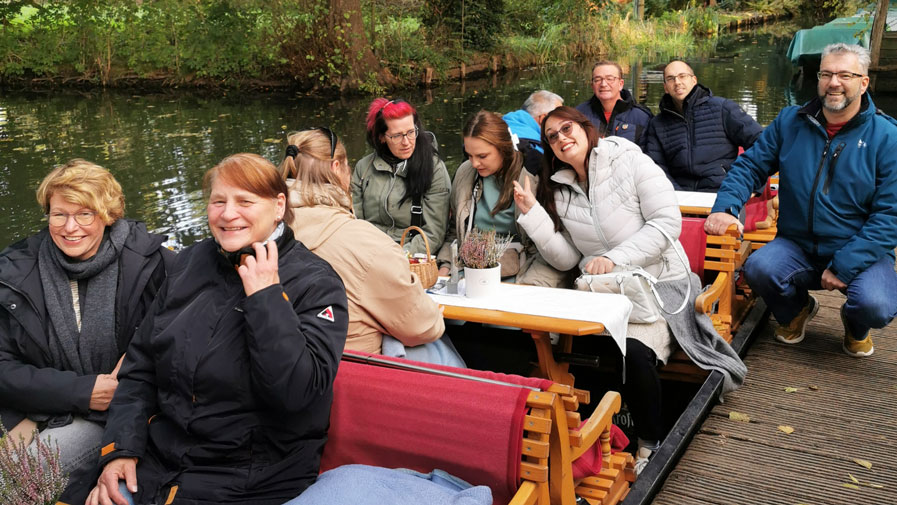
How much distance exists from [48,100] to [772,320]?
1693cm

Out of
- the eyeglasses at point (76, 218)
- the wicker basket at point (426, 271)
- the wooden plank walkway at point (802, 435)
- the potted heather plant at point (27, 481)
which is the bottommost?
the wooden plank walkway at point (802, 435)

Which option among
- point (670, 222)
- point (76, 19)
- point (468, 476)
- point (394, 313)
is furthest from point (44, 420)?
point (76, 19)

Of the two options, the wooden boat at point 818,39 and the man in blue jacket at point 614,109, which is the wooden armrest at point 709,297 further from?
the wooden boat at point 818,39

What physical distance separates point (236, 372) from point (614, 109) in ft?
15.2

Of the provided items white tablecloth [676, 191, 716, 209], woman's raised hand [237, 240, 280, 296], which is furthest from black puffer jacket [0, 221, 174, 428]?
white tablecloth [676, 191, 716, 209]

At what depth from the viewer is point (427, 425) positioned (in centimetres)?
→ 238

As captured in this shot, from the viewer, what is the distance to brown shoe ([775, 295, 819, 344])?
15.4ft

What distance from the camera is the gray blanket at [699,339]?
12.7 ft

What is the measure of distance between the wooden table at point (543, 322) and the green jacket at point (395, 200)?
0.98 meters

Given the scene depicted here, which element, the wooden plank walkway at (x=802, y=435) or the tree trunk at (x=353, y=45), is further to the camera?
the tree trunk at (x=353, y=45)

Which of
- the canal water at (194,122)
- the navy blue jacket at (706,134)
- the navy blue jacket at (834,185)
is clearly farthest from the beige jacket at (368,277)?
the canal water at (194,122)

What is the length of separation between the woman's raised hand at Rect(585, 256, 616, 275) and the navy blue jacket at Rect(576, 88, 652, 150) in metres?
2.54

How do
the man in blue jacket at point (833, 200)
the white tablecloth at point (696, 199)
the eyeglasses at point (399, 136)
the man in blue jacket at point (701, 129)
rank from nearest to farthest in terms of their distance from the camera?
the man in blue jacket at point (833, 200)
the eyeglasses at point (399, 136)
the white tablecloth at point (696, 199)
the man in blue jacket at point (701, 129)

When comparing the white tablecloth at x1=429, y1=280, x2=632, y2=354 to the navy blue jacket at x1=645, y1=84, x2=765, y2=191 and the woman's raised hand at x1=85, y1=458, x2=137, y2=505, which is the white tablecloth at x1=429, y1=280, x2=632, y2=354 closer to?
the woman's raised hand at x1=85, y1=458, x2=137, y2=505
